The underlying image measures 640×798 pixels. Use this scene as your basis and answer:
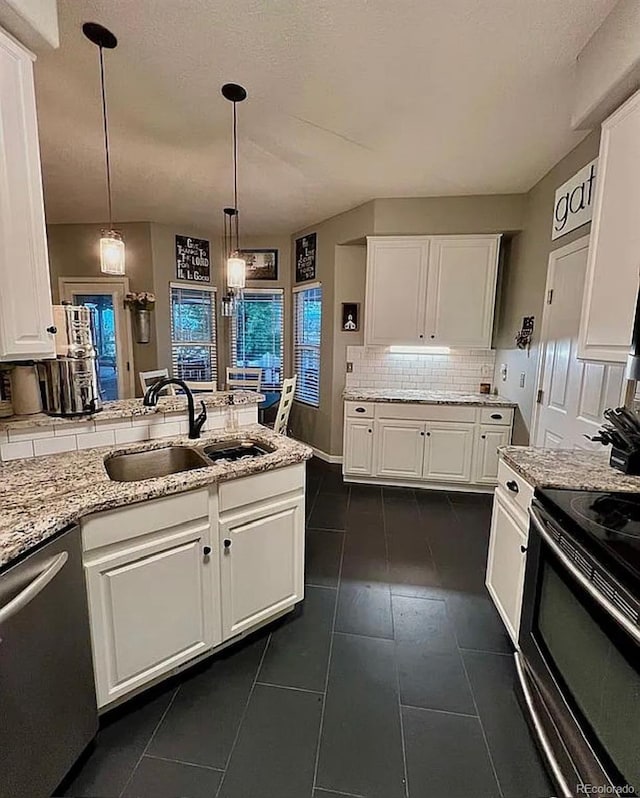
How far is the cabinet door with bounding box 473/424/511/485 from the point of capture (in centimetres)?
361

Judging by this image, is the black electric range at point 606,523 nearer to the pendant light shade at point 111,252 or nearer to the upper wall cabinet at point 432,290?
the pendant light shade at point 111,252

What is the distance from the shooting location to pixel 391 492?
379 centimetres

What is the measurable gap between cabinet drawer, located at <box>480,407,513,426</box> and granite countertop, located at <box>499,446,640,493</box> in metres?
1.49

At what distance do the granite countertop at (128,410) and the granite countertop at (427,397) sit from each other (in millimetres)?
1622

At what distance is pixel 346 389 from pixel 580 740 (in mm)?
3451

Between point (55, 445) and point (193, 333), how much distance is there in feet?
11.9

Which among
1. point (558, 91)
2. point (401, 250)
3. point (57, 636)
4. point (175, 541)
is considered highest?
point (558, 91)

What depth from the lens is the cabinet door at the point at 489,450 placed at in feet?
11.8

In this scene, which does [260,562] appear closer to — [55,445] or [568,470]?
[55,445]

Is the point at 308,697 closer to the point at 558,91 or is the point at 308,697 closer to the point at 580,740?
the point at 580,740

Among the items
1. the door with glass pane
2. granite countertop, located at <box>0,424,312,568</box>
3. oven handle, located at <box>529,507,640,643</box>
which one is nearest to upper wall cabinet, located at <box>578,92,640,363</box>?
oven handle, located at <box>529,507,640,643</box>

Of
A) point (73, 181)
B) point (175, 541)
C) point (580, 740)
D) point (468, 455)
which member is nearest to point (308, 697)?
point (175, 541)

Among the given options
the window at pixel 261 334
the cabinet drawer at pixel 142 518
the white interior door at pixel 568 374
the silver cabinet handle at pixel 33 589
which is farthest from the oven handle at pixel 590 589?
the window at pixel 261 334

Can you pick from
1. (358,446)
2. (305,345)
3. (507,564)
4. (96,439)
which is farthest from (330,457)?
(96,439)
